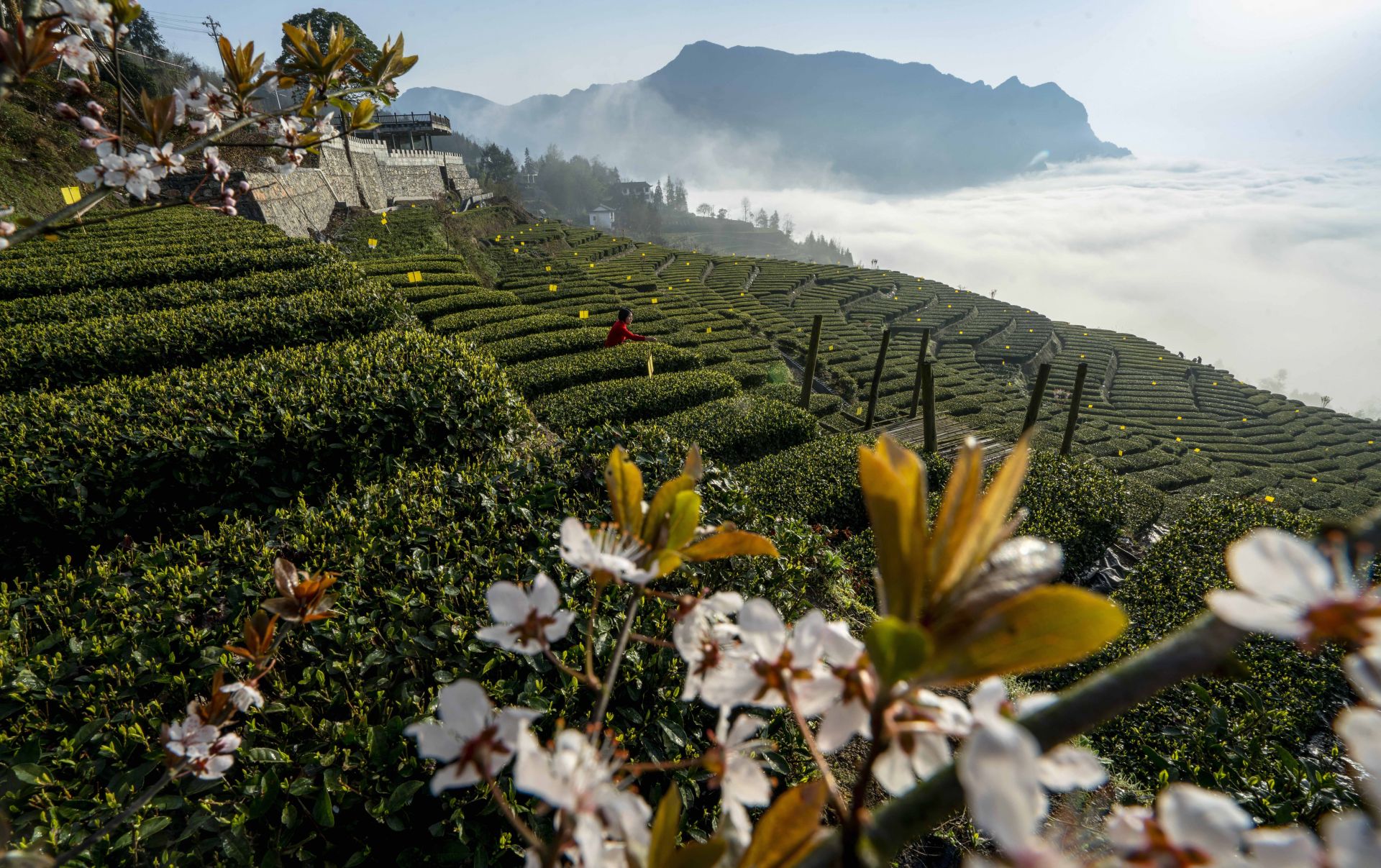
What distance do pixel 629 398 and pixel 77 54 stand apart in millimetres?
8884

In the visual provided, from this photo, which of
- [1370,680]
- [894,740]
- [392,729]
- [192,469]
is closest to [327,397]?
[192,469]

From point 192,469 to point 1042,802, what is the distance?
5150 mm

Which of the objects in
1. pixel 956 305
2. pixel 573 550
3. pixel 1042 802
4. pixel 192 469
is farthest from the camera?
pixel 956 305

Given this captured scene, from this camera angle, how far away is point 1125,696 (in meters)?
0.39

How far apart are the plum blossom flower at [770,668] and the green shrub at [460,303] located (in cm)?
1393

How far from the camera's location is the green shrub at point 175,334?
5449mm

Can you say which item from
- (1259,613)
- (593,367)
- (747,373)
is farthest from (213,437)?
(747,373)

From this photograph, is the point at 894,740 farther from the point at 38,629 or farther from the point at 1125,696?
the point at 38,629

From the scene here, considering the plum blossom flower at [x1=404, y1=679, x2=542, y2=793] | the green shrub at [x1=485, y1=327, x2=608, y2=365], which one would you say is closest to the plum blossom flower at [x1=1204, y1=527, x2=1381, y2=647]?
the plum blossom flower at [x1=404, y1=679, x2=542, y2=793]

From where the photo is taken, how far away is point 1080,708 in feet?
1.33

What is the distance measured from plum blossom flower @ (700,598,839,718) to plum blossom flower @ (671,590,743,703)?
4 centimetres

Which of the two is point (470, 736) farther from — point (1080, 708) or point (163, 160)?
point (163, 160)

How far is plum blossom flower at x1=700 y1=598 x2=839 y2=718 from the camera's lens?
2.00 feet

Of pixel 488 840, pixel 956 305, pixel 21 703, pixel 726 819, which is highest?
pixel 726 819
